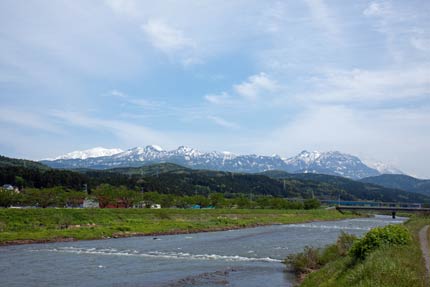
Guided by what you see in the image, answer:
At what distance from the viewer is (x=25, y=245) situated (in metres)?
49.4

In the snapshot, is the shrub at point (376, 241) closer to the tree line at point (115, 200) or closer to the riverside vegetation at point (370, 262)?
the riverside vegetation at point (370, 262)

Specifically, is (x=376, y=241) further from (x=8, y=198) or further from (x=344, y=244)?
(x=8, y=198)

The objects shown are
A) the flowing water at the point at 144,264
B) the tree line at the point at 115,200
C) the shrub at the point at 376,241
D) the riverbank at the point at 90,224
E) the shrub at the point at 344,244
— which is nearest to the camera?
the shrub at the point at 376,241

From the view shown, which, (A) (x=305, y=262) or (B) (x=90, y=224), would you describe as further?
(B) (x=90, y=224)

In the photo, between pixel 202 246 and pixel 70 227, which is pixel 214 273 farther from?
pixel 70 227

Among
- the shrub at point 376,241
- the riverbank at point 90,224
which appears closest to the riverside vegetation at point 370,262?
the shrub at point 376,241

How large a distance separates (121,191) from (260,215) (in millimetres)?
39902

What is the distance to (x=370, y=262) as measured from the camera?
61.2 ft

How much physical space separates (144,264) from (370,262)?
70.6 feet

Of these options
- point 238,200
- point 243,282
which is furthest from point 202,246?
point 238,200

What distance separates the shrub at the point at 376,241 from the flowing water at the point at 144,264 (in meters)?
4.67

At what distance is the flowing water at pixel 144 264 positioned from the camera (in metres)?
28.5

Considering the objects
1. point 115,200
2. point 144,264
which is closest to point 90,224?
point 144,264

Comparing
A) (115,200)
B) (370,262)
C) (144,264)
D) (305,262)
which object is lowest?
(144,264)
